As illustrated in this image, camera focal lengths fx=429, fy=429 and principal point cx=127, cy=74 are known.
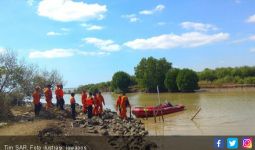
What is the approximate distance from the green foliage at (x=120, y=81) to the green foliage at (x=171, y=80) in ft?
52.6

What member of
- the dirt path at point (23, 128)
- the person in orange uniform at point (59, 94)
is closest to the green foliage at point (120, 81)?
the person in orange uniform at point (59, 94)

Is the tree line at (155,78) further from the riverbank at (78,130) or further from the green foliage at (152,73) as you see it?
the riverbank at (78,130)

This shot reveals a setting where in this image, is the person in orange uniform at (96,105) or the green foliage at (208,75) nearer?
the person in orange uniform at (96,105)

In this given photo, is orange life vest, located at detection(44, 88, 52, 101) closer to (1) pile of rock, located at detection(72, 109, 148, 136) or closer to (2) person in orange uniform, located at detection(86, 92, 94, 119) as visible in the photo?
(2) person in orange uniform, located at detection(86, 92, 94, 119)

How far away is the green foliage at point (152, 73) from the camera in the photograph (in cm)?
10262

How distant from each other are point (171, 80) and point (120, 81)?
1926 centimetres

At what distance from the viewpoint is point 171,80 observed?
315 feet

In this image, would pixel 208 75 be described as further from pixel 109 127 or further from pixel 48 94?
pixel 109 127

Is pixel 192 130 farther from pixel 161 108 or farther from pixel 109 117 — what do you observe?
pixel 161 108

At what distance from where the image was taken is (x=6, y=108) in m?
22.5

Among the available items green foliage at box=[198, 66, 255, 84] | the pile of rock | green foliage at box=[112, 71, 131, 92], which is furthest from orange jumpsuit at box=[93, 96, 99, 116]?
green foliage at box=[112, 71, 131, 92]

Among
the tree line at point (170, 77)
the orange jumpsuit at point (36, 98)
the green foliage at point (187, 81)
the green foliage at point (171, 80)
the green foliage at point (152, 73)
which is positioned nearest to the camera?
the orange jumpsuit at point (36, 98)

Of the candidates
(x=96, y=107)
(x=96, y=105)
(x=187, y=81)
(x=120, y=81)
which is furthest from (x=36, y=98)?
(x=120, y=81)

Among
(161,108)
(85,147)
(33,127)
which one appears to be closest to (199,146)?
(85,147)
